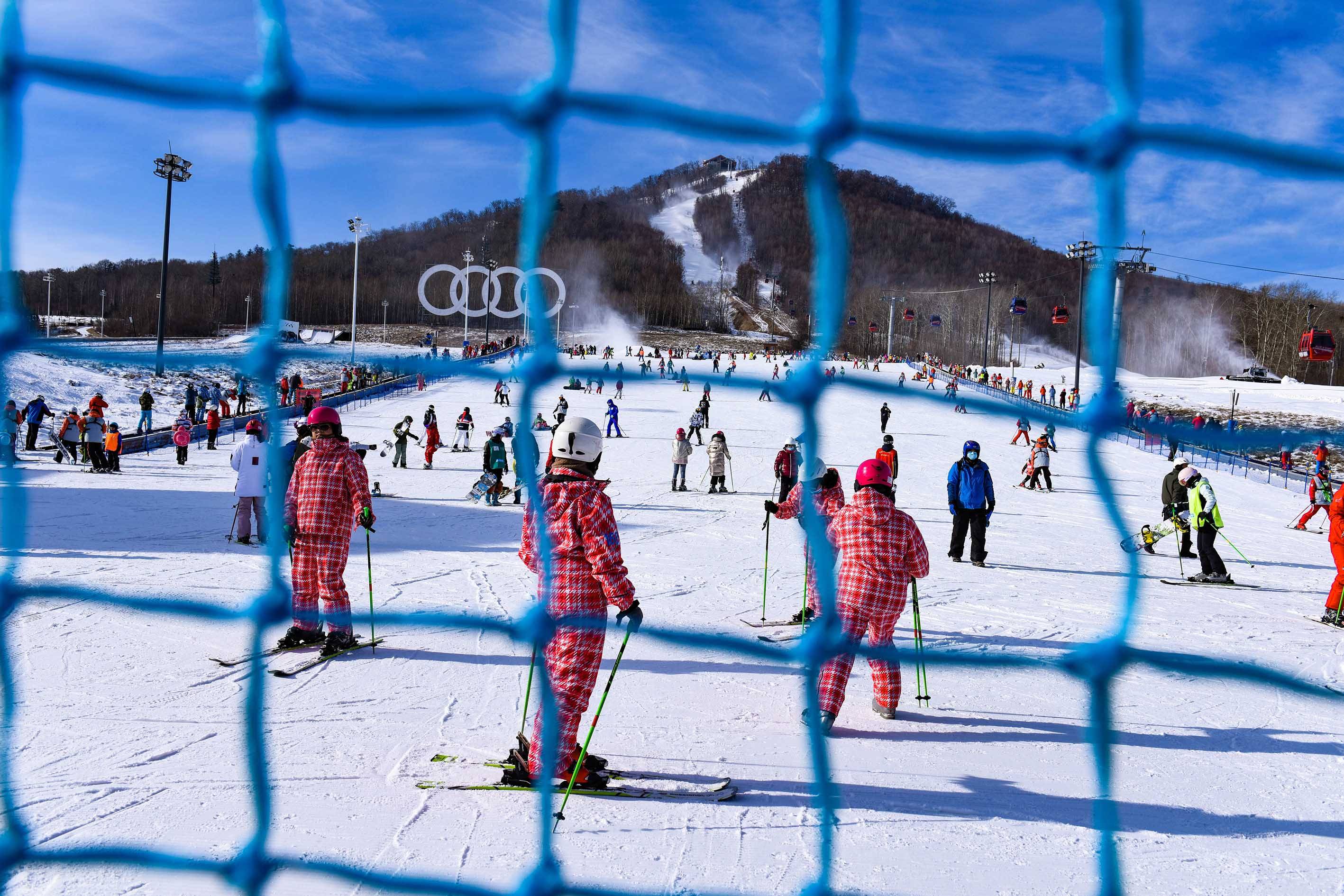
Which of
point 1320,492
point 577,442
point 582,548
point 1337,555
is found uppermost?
point 577,442

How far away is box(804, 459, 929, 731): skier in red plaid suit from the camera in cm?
394

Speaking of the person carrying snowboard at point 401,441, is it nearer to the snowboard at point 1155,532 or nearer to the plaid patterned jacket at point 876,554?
the snowboard at point 1155,532

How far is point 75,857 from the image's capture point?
1680 millimetres

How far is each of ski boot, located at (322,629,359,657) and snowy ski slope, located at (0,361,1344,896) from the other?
0.41 feet

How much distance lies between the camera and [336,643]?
490 centimetres

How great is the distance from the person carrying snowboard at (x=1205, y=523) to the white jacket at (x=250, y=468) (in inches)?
317

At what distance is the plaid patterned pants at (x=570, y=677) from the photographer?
3215 mm

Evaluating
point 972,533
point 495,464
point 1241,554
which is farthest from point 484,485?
point 1241,554

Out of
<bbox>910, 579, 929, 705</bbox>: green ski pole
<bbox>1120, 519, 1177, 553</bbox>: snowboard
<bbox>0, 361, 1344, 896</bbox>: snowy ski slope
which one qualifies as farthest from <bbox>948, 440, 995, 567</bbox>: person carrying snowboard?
<bbox>910, 579, 929, 705</bbox>: green ski pole

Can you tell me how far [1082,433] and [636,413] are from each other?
24700 millimetres

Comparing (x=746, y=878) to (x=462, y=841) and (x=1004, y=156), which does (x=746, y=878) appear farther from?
(x=1004, y=156)

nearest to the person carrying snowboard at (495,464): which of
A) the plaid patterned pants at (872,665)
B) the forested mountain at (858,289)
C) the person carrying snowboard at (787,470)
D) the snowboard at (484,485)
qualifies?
the snowboard at (484,485)

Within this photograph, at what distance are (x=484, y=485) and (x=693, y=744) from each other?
8444 mm

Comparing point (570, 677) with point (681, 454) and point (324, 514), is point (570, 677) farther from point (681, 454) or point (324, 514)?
point (681, 454)
